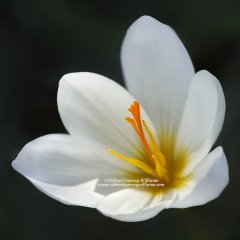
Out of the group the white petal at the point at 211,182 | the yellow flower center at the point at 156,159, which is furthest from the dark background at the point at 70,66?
the white petal at the point at 211,182

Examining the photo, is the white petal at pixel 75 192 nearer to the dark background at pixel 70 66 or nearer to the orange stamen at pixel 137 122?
the orange stamen at pixel 137 122

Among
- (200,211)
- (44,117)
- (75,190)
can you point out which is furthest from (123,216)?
(44,117)

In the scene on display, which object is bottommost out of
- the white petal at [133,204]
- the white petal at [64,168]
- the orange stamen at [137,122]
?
the white petal at [133,204]

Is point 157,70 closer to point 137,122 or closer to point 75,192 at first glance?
point 137,122

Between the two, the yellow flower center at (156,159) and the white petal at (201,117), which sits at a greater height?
the white petal at (201,117)

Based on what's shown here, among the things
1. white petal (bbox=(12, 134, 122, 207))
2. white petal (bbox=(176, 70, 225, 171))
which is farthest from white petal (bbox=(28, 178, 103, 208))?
white petal (bbox=(176, 70, 225, 171))

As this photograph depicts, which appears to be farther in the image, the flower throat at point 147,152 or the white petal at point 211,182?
the flower throat at point 147,152

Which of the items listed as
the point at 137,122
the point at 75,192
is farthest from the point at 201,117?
the point at 75,192
